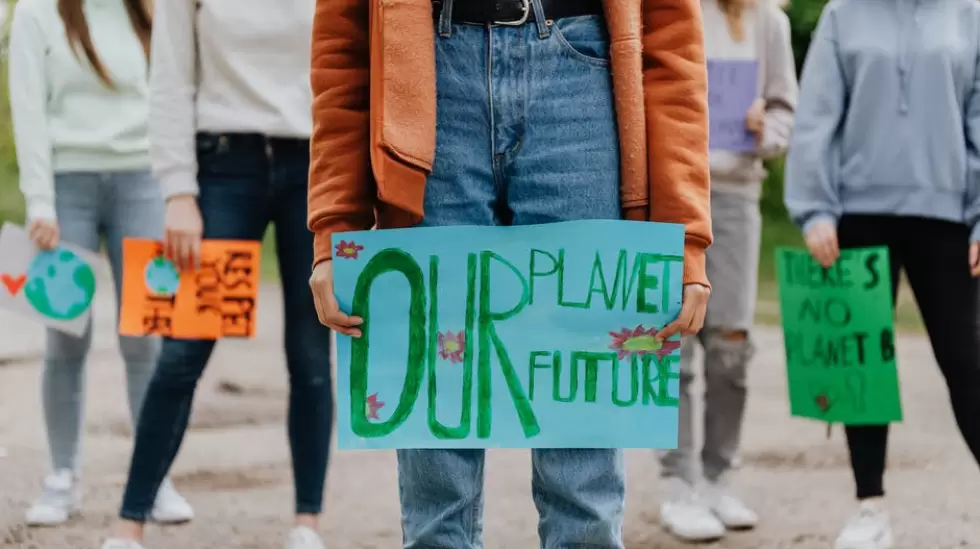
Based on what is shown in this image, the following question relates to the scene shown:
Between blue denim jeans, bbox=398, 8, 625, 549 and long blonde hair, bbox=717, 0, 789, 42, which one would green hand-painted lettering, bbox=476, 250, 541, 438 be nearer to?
Answer: blue denim jeans, bbox=398, 8, 625, 549

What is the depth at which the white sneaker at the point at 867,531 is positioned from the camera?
4.31 metres

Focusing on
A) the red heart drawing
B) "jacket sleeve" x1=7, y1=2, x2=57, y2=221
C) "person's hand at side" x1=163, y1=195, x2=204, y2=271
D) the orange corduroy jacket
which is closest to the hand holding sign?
the red heart drawing

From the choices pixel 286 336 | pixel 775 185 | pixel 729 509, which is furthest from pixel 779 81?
pixel 775 185

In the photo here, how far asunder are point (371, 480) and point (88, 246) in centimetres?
143

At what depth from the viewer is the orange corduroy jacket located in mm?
2355

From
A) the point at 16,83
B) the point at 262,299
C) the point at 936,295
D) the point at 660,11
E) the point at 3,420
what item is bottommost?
the point at 262,299

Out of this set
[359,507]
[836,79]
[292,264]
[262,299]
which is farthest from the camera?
[262,299]

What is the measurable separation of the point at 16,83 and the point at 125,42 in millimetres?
365

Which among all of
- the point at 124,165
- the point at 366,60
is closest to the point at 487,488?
the point at 124,165

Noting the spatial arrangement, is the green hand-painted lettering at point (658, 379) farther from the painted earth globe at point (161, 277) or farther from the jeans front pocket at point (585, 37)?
the painted earth globe at point (161, 277)

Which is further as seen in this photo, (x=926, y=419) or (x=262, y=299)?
(x=262, y=299)

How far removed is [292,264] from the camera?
154 inches

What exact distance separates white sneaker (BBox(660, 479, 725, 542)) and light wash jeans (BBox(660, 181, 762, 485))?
48mm

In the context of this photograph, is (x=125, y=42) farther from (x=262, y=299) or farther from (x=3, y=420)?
(x=262, y=299)
